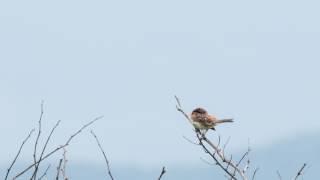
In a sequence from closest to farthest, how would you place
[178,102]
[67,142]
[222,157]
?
[67,142] → [222,157] → [178,102]

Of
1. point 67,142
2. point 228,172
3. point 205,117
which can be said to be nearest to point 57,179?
point 67,142

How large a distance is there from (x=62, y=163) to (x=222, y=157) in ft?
4.16

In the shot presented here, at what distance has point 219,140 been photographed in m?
7.86

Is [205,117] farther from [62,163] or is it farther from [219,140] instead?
[62,163]

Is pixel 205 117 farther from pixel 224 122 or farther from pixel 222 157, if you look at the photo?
pixel 222 157

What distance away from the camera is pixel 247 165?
681 cm

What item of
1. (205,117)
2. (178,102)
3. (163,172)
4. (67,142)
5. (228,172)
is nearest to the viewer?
(163,172)

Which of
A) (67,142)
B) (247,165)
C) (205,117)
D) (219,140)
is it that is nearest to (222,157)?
(247,165)

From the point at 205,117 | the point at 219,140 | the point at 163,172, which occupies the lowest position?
the point at 163,172

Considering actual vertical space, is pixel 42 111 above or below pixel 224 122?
below

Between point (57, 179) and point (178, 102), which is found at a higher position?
point (178, 102)

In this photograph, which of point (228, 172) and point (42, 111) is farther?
point (228, 172)

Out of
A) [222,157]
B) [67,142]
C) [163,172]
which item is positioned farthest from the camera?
[222,157]

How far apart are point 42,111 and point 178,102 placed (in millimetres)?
1697
